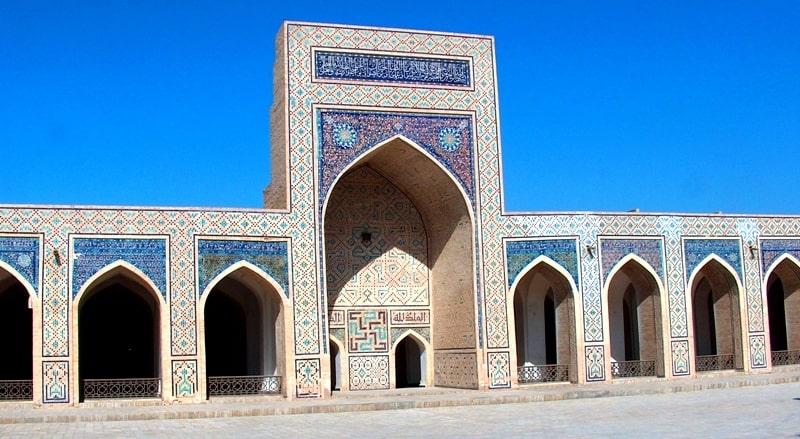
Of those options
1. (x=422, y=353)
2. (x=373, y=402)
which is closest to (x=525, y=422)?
(x=373, y=402)

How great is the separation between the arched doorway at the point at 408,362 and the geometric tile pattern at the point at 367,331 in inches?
18.7

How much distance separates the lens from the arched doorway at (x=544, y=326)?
52.7ft

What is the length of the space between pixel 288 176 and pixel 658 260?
5.71 m

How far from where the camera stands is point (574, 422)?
10.7m

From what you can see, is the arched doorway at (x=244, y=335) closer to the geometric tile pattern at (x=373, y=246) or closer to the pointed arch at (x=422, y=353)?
the geometric tile pattern at (x=373, y=246)

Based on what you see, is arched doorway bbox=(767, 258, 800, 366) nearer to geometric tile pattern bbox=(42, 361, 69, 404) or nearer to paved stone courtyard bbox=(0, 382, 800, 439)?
paved stone courtyard bbox=(0, 382, 800, 439)

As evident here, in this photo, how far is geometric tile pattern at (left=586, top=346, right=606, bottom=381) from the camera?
52.2 feet

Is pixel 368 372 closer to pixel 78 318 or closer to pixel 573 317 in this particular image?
pixel 573 317

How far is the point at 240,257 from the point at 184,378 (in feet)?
5.74

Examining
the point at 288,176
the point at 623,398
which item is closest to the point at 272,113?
the point at 288,176

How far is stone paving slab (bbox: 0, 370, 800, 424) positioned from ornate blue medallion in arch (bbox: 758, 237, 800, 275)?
6.11 ft

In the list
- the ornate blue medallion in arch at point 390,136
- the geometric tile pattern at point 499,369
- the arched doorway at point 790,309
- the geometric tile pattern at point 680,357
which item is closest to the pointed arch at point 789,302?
the arched doorway at point 790,309

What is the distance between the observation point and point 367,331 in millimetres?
16641

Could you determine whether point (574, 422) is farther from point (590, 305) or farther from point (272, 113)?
point (272, 113)
